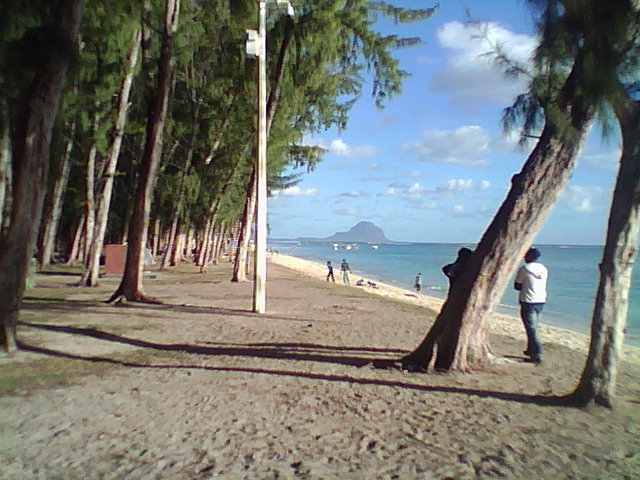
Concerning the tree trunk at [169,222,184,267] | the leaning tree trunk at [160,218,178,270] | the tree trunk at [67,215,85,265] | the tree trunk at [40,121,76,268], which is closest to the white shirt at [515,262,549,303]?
the tree trunk at [40,121,76,268]

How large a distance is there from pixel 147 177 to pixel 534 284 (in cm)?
924

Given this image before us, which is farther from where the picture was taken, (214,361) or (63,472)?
(214,361)

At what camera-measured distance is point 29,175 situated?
7094 mm

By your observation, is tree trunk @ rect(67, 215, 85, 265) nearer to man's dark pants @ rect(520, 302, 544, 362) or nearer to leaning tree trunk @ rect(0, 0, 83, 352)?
leaning tree trunk @ rect(0, 0, 83, 352)

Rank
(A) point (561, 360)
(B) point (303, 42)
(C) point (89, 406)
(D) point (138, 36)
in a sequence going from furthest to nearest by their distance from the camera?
(B) point (303, 42), (D) point (138, 36), (A) point (561, 360), (C) point (89, 406)

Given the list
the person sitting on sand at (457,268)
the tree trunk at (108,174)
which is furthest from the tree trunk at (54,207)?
the person sitting on sand at (457,268)

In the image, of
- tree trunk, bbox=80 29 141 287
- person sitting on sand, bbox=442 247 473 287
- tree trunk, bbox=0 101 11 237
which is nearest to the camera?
person sitting on sand, bbox=442 247 473 287

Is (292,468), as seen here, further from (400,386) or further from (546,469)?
(400,386)

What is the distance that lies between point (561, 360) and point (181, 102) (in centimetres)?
2154

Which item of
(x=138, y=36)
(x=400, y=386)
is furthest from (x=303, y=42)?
(x=400, y=386)

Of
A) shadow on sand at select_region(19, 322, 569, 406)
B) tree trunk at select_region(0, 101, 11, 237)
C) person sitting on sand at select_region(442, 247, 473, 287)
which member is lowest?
shadow on sand at select_region(19, 322, 569, 406)

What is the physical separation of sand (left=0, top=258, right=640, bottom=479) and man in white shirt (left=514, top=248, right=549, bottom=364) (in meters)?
0.29

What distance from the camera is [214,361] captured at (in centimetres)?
730

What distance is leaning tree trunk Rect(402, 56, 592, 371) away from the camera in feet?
20.9
